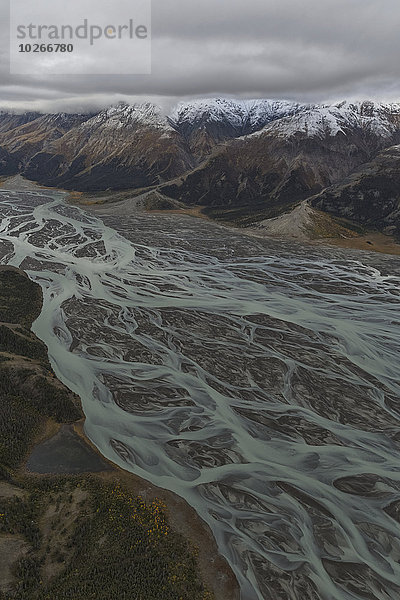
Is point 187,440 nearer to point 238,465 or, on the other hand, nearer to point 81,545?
point 238,465

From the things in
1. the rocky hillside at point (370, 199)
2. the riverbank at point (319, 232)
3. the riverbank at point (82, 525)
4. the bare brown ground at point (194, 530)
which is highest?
the rocky hillside at point (370, 199)

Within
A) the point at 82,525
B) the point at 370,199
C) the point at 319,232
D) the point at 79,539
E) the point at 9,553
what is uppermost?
the point at 370,199

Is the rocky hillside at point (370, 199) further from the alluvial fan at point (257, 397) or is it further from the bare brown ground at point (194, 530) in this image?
the bare brown ground at point (194, 530)

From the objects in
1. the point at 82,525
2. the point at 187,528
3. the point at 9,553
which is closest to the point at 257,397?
the point at 187,528

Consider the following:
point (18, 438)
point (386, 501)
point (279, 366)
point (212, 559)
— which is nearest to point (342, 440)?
point (386, 501)

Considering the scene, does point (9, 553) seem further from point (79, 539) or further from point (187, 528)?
point (187, 528)

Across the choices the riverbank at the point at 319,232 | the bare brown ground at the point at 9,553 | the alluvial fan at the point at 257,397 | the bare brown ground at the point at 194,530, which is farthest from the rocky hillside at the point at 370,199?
the bare brown ground at the point at 9,553

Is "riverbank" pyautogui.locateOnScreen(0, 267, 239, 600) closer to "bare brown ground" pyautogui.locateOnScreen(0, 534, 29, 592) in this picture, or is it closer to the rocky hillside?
"bare brown ground" pyautogui.locateOnScreen(0, 534, 29, 592)
